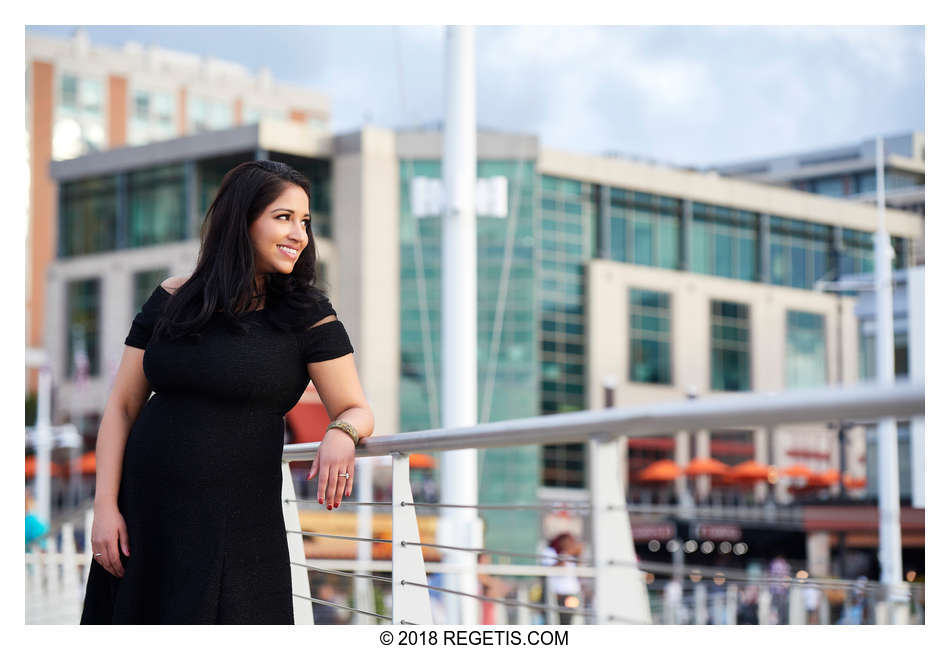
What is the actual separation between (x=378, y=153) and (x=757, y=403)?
135ft

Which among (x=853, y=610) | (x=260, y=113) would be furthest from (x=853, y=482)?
(x=260, y=113)

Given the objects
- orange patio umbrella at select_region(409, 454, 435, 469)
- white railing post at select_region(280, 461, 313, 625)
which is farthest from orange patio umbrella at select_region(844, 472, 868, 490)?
white railing post at select_region(280, 461, 313, 625)

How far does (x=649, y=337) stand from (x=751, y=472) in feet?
31.4

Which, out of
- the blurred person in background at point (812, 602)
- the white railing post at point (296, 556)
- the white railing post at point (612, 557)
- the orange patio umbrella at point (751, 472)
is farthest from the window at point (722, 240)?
the white railing post at point (612, 557)

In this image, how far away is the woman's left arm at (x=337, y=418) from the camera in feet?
9.66

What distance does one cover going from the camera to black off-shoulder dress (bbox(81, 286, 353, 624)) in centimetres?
292

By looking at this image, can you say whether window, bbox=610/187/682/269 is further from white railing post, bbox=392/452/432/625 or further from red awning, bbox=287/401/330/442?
white railing post, bbox=392/452/432/625

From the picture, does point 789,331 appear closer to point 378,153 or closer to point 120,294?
point 378,153

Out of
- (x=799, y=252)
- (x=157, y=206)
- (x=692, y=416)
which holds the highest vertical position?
(x=157, y=206)

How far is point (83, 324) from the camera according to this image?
150 feet

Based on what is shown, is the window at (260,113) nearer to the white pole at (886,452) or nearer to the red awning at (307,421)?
the red awning at (307,421)

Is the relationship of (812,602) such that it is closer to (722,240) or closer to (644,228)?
(644,228)

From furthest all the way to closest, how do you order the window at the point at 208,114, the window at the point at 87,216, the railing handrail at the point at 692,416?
1. the window at the point at 208,114
2. the window at the point at 87,216
3. the railing handrail at the point at 692,416
